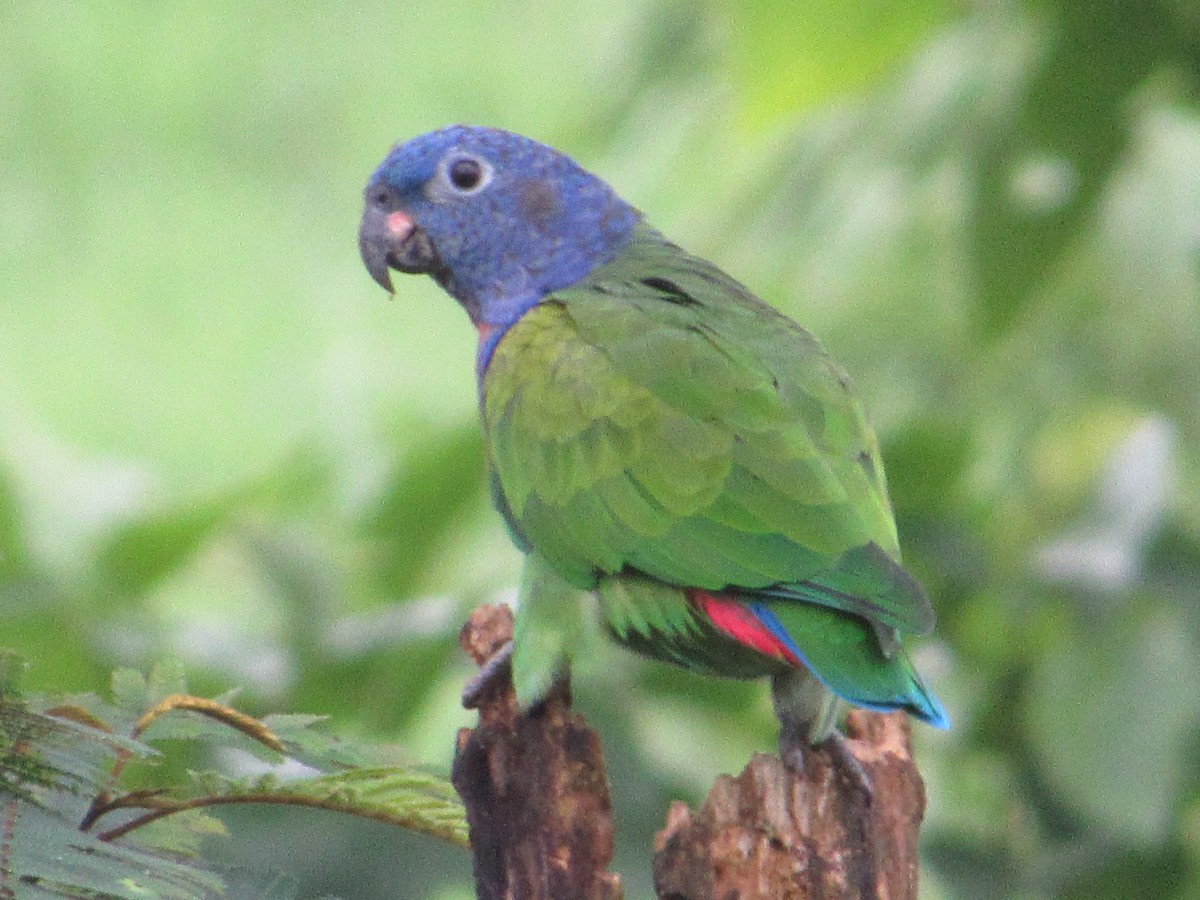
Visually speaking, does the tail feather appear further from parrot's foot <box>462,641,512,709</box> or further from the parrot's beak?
the parrot's beak

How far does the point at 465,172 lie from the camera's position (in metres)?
2.14

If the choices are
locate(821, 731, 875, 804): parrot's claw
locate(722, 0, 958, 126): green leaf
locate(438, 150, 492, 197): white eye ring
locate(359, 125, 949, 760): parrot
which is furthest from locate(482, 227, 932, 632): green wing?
locate(722, 0, 958, 126): green leaf

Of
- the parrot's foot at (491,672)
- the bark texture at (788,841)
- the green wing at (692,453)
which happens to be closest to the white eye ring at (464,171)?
the green wing at (692,453)

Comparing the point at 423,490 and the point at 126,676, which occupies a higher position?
the point at 423,490

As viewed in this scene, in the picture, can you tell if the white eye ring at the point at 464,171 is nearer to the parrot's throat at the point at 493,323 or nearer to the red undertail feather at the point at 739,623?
the parrot's throat at the point at 493,323

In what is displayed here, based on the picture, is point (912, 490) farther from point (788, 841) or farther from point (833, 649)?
point (788, 841)

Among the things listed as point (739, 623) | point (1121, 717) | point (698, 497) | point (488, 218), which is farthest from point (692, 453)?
point (1121, 717)

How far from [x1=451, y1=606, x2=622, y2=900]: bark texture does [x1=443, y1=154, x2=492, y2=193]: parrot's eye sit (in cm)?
98

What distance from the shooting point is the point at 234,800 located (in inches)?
36.9

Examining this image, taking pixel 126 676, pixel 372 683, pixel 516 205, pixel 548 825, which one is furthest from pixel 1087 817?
pixel 126 676

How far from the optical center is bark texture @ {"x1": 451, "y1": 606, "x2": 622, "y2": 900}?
1193 mm

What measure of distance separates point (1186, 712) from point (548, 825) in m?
1.61

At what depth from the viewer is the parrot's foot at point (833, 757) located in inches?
50.1

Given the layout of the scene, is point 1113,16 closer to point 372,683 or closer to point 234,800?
point 372,683
